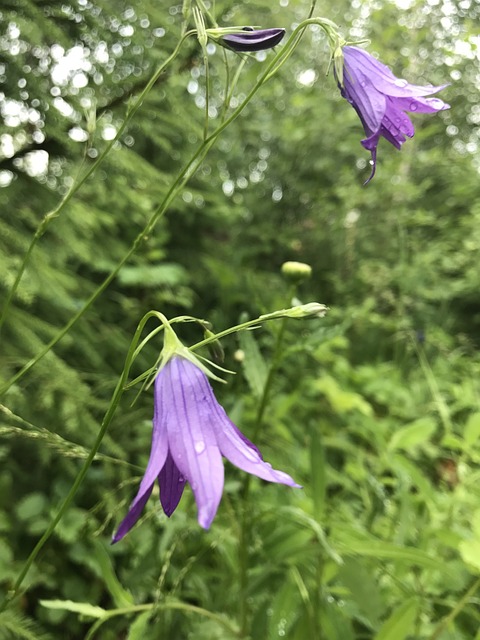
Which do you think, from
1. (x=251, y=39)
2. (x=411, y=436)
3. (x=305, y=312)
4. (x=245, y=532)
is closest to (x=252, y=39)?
(x=251, y=39)

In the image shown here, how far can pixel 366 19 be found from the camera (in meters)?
4.02

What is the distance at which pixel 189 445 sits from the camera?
55 centimetres

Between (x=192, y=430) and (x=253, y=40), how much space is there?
504mm

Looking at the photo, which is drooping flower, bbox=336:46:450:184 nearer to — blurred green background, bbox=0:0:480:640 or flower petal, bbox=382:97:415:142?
flower petal, bbox=382:97:415:142

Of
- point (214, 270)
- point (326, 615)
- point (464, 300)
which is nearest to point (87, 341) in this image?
point (214, 270)

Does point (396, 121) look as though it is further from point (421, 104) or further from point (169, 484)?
point (169, 484)

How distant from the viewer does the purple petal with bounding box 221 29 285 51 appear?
27.6 inches

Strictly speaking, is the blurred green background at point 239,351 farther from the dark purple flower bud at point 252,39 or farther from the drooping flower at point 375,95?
the drooping flower at point 375,95

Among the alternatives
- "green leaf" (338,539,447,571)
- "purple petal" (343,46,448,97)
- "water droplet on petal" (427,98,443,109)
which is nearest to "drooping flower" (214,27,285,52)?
"purple petal" (343,46,448,97)

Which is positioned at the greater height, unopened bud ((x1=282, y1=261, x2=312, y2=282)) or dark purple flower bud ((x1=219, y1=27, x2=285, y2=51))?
dark purple flower bud ((x1=219, y1=27, x2=285, y2=51))

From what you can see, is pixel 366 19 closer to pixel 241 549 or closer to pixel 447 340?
pixel 447 340

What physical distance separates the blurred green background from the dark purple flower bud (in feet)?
0.86

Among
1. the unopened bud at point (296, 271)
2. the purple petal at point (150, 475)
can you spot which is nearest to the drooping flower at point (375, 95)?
the unopened bud at point (296, 271)

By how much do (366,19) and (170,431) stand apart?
14.1 ft
